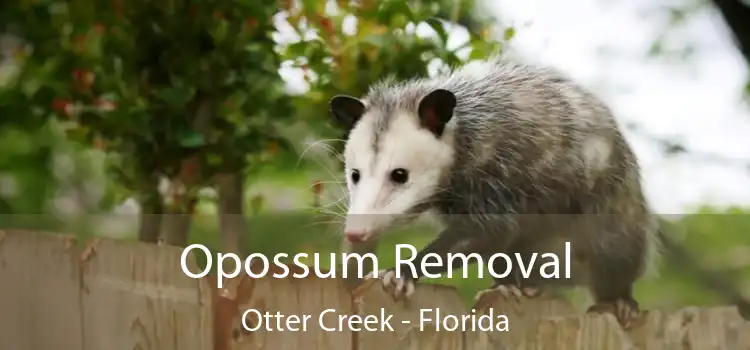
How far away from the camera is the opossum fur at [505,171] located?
893mm

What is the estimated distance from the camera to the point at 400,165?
891mm

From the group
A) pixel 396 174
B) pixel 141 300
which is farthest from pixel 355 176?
pixel 141 300

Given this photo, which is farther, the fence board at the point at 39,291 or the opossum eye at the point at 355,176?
the fence board at the point at 39,291

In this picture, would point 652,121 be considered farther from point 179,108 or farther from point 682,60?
point 179,108

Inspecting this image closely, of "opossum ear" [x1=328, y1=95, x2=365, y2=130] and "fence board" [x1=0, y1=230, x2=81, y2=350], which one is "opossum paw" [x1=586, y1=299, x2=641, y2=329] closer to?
"opossum ear" [x1=328, y1=95, x2=365, y2=130]

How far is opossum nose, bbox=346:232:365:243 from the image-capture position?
0.90 m

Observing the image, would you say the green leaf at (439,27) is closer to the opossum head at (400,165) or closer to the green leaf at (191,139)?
the opossum head at (400,165)

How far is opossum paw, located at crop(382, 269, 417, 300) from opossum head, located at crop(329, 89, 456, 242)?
0.06 meters

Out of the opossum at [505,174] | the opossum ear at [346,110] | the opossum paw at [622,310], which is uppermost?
the opossum ear at [346,110]

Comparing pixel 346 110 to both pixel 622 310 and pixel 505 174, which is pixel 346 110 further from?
pixel 622 310

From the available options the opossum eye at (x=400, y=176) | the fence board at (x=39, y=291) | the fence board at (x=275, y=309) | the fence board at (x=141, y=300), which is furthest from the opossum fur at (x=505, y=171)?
the fence board at (x=39, y=291)

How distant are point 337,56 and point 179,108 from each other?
213mm

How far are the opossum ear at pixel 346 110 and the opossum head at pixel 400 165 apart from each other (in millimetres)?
30

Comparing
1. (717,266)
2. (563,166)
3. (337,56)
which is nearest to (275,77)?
(337,56)
